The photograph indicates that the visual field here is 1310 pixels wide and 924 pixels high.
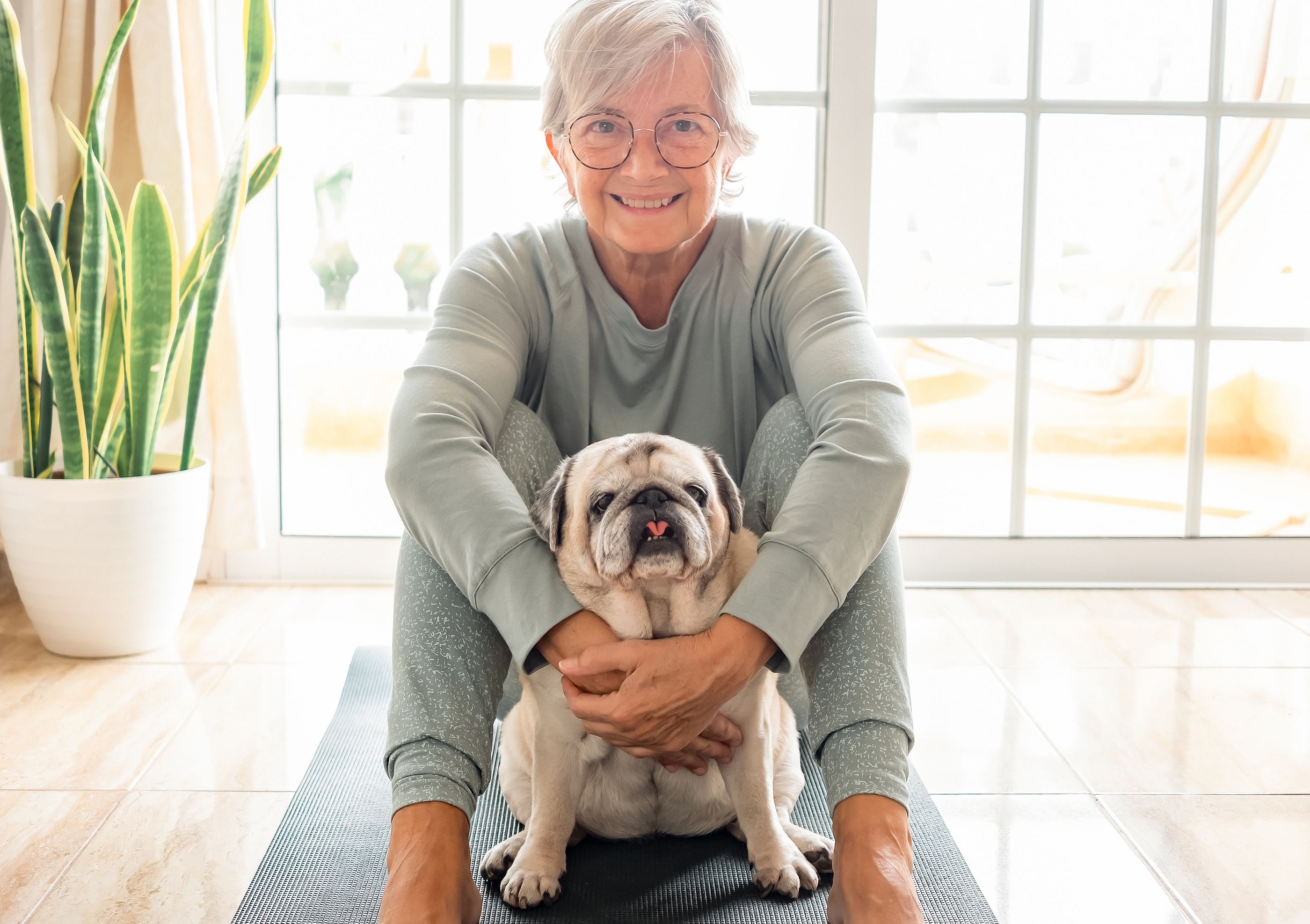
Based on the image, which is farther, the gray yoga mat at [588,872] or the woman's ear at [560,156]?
the woman's ear at [560,156]

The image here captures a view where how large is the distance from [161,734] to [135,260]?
3.04ft

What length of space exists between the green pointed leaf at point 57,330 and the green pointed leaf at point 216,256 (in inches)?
8.4

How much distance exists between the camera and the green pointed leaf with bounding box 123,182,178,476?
213 centimetres

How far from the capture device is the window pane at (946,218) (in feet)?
9.05

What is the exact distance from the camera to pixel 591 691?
4.02 feet

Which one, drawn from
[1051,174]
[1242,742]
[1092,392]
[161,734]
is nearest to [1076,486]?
[1092,392]

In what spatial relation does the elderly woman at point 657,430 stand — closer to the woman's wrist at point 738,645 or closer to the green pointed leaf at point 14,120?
the woman's wrist at point 738,645

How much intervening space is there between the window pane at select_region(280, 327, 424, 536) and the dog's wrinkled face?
1618mm

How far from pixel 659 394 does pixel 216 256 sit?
1.10m

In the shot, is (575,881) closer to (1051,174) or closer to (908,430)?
(908,430)

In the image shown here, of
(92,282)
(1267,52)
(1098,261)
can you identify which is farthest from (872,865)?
(1267,52)

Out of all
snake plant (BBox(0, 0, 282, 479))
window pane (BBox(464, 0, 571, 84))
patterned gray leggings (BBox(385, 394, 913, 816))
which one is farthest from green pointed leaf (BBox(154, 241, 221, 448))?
patterned gray leggings (BBox(385, 394, 913, 816))

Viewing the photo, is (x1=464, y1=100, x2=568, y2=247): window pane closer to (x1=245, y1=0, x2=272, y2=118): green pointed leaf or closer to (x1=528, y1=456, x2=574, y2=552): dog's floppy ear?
(x1=245, y1=0, x2=272, y2=118): green pointed leaf

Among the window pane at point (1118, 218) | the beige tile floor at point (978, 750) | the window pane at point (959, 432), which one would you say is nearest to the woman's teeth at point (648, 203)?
the beige tile floor at point (978, 750)
